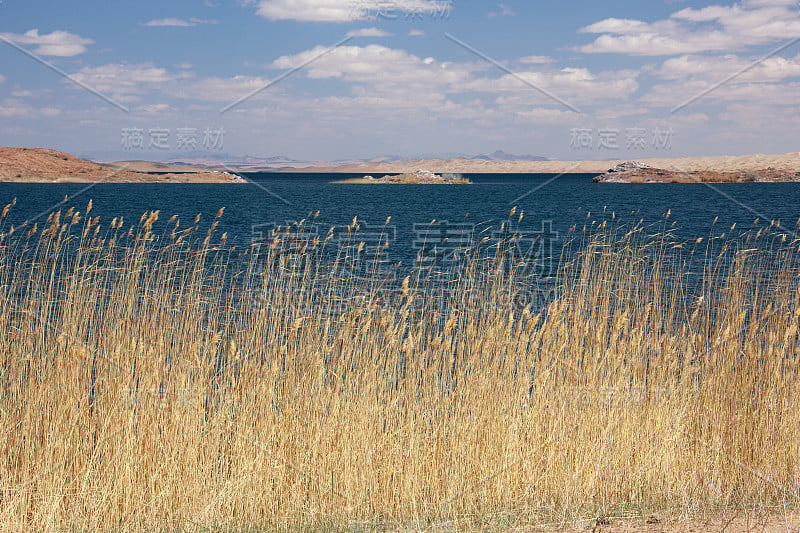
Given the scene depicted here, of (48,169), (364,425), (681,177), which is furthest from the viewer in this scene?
(681,177)

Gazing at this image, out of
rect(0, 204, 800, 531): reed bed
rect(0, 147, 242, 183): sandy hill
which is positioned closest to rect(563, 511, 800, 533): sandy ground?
rect(0, 204, 800, 531): reed bed

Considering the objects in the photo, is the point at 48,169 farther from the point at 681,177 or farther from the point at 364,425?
the point at 364,425

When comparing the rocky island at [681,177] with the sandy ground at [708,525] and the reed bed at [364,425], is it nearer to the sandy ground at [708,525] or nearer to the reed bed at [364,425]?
the reed bed at [364,425]

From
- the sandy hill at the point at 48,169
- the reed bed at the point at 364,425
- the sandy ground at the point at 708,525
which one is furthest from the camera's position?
the sandy hill at the point at 48,169

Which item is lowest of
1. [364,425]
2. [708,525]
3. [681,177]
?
[708,525]

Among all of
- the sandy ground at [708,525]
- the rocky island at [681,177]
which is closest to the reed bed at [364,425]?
the sandy ground at [708,525]

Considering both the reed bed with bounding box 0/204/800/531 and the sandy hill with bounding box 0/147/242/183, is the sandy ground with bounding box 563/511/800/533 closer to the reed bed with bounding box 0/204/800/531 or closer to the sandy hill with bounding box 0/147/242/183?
the reed bed with bounding box 0/204/800/531

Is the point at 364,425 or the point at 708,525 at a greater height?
the point at 364,425

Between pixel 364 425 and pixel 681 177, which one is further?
pixel 681 177

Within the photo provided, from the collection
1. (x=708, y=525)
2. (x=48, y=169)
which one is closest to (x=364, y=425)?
(x=708, y=525)

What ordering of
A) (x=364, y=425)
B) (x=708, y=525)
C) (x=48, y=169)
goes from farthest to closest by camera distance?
(x=48, y=169)
(x=364, y=425)
(x=708, y=525)

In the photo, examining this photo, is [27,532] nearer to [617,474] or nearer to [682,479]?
[617,474]

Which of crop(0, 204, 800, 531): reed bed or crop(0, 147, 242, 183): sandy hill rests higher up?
crop(0, 147, 242, 183): sandy hill

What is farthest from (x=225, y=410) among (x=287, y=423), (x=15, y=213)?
(x=15, y=213)
